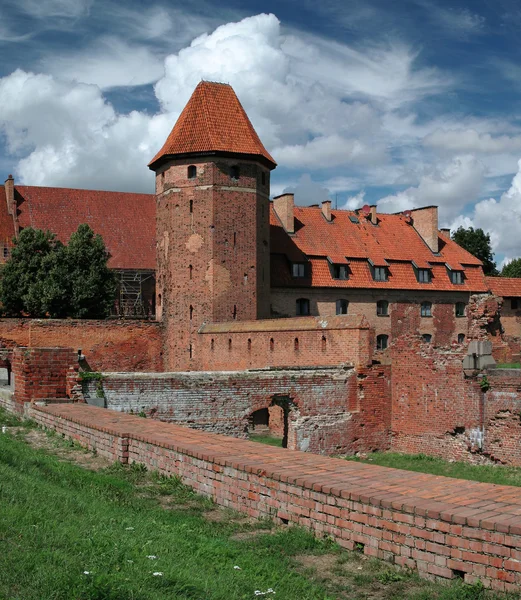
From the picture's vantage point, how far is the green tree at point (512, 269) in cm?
7500

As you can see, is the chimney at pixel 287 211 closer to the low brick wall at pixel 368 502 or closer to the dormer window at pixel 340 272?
the dormer window at pixel 340 272

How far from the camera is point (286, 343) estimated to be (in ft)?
81.1

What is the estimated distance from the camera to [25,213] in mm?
42312

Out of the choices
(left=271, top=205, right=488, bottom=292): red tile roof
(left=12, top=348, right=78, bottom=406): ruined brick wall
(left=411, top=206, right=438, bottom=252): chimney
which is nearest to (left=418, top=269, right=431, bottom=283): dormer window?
→ (left=271, top=205, right=488, bottom=292): red tile roof

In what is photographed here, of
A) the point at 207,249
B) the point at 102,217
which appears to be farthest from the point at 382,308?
the point at 102,217

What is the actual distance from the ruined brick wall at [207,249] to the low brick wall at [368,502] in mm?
21522

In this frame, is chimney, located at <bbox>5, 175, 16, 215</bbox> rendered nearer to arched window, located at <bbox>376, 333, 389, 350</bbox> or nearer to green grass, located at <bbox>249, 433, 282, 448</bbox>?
arched window, located at <bbox>376, 333, 389, 350</bbox>

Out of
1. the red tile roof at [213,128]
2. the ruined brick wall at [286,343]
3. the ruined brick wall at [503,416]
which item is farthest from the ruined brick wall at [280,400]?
the red tile roof at [213,128]

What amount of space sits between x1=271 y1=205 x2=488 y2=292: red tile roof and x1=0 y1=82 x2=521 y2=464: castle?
98 mm

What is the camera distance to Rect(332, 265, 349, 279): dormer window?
37.6 meters

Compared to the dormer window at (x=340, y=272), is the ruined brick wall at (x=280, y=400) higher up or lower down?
lower down

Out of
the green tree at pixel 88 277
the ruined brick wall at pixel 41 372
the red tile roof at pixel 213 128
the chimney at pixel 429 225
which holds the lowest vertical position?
the ruined brick wall at pixel 41 372

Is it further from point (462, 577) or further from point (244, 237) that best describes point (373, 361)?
point (462, 577)

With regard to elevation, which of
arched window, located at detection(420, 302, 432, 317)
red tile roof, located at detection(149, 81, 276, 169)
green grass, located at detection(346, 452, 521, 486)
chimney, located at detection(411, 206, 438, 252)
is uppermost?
red tile roof, located at detection(149, 81, 276, 169)
